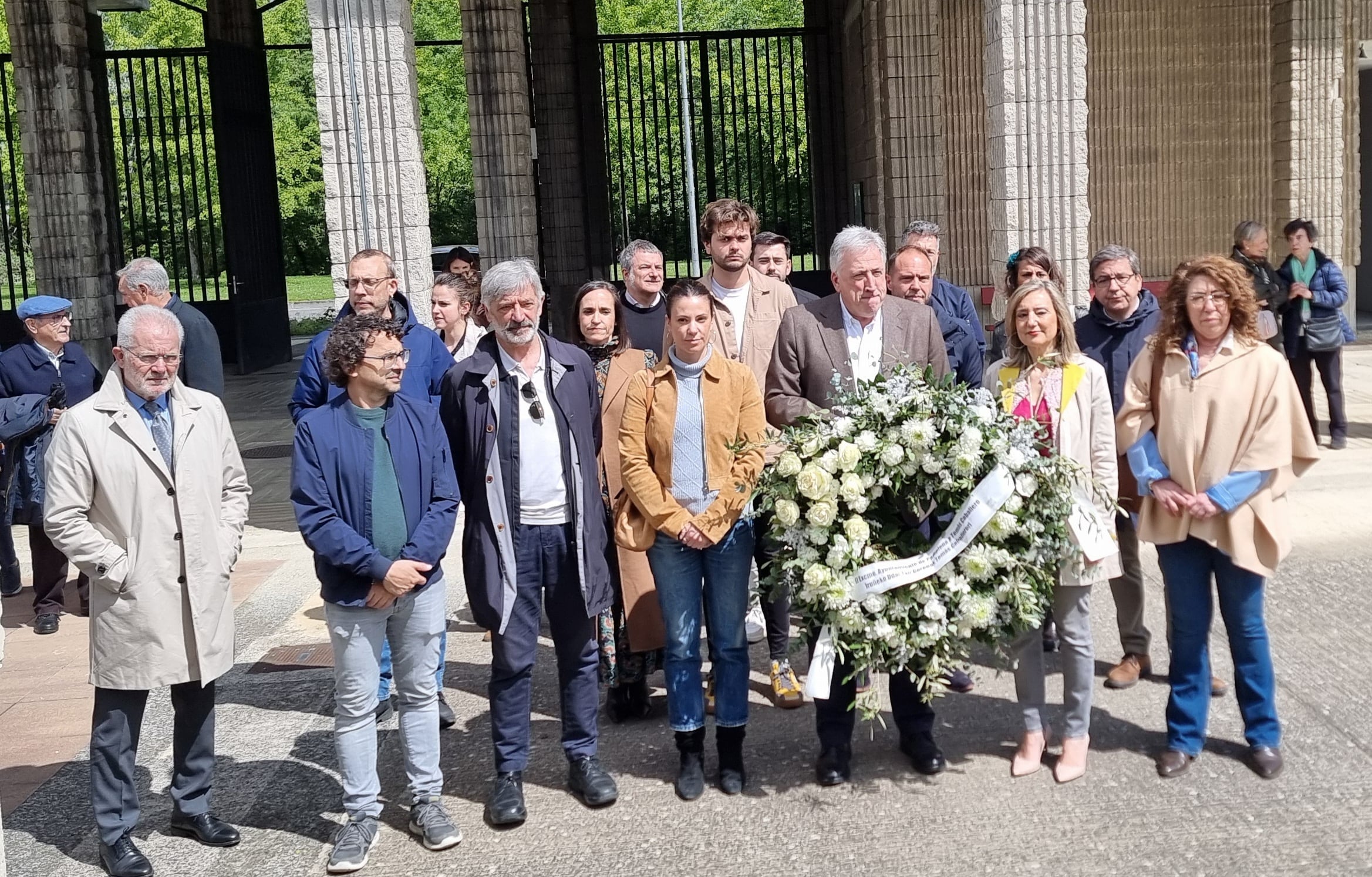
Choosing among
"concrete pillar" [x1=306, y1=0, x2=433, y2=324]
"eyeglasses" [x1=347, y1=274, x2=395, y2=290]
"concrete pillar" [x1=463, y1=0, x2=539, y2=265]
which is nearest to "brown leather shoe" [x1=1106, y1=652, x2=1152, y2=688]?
"eyeglasses" [x1=347, y1=274, x2=395, y2=290]

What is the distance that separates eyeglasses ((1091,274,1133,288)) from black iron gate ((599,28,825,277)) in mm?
10819

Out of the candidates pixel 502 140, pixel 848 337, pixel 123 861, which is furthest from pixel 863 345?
pixel 502 140

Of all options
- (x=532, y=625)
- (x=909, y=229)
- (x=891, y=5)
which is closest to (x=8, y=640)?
(x=532, y=625)

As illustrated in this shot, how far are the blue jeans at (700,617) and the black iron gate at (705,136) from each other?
1200cm

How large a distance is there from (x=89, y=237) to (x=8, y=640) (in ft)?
27.5

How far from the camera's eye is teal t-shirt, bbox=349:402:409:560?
454 centimetres

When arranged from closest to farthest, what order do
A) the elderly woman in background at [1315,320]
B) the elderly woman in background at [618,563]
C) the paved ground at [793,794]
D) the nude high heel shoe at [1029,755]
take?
the paved ground at [793,794] < the nude high heel shoe at [1029,755] < the elderly woman in background at [618,563] < the elderly woman in background at [1315,320]

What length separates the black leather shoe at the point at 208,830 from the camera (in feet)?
15.5

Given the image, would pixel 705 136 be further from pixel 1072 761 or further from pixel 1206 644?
pixel 1072 761

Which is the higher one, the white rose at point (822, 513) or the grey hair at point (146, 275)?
the grey hair at point (146, 275)

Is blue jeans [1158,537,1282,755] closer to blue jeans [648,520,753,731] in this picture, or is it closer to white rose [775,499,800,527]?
white rose [775,499,800,527]

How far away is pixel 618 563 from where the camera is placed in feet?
17.6

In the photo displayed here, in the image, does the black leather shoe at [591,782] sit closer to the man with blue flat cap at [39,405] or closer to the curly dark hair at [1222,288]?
the curly dark hair at [1222,288]

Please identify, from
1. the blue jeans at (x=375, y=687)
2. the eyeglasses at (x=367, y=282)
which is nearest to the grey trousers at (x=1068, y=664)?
the blue jeans at (x=375, y=687)
